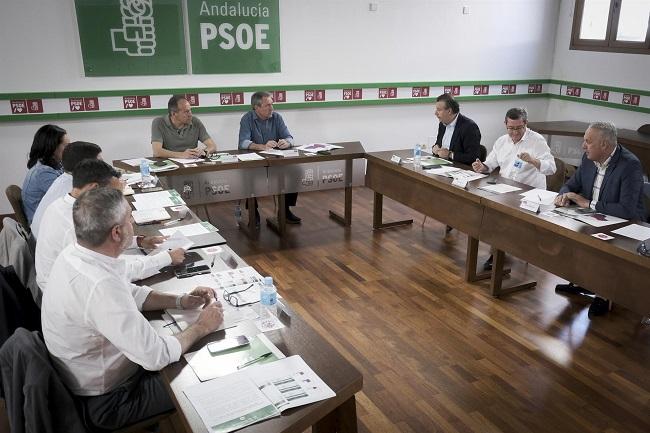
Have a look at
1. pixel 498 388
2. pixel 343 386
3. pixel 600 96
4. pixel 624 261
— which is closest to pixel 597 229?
pixel 624 261

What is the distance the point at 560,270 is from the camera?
331 centimetres

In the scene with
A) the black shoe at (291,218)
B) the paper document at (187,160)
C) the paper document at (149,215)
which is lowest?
the black shoe at (291,218)

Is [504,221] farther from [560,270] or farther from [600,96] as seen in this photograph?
[600,96]

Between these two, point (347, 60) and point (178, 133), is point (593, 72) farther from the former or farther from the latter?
point (178, 133)

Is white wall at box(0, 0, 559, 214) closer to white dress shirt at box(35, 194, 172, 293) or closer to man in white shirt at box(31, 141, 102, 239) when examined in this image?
man in white shirt at box(31, 141, 102, 239)

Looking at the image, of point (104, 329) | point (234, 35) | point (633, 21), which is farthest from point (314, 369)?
point (633, 21)

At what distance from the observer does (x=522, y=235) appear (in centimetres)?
354

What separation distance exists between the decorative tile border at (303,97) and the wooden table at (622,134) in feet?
1.23

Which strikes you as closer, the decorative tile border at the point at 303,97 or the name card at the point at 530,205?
the name card at the point at 530,205

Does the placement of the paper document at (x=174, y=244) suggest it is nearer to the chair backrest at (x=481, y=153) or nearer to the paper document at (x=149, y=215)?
the paper document at (x=149, y=215)

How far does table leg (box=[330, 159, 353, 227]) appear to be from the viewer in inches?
205

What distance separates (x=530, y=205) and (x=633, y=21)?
4.48 metres

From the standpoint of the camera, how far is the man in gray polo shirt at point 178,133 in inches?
187

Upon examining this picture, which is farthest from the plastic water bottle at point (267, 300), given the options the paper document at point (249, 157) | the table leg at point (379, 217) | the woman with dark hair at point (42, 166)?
the table leg at point (379, 217)
